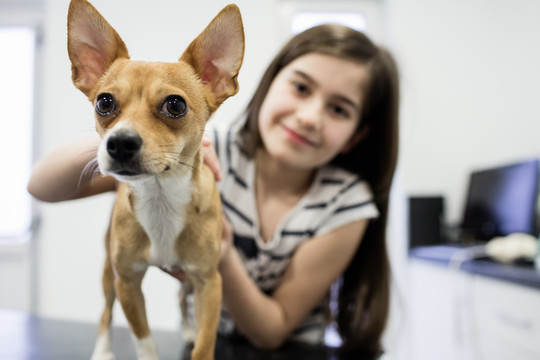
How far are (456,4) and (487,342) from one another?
1.17 m

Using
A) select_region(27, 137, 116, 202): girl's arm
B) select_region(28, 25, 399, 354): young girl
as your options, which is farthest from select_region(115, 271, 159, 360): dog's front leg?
select_region(28, 25, 399, 354): young girl

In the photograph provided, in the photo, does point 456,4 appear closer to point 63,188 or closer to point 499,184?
point 63,188

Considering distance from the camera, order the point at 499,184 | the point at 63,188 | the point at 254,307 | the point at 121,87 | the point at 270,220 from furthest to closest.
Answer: the point at 499,184 → the point at 270,220 → the point at 254,307 → the point at 63,188 → the point at 121,87

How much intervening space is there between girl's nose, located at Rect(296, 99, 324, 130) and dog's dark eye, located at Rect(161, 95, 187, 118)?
0.31 meters

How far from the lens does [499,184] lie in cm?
208

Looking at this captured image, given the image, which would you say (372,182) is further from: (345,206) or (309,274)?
(309,274)

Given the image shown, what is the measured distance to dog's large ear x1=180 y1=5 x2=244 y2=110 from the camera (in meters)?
0.33

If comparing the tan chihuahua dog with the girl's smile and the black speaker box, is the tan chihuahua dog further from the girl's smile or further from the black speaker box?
the black speaker box

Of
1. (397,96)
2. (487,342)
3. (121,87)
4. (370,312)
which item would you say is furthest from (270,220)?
(487,342)

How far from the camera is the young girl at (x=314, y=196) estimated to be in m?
0.75

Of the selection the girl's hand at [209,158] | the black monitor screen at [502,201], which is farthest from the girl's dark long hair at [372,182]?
the black monitor screen at [502,201]

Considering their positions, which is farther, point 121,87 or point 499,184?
point 499,184

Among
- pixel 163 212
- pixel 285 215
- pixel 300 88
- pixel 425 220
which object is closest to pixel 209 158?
pixel 163 212

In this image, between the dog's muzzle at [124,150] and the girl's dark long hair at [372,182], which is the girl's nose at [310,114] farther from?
the dog's muzzle at [124,150]
